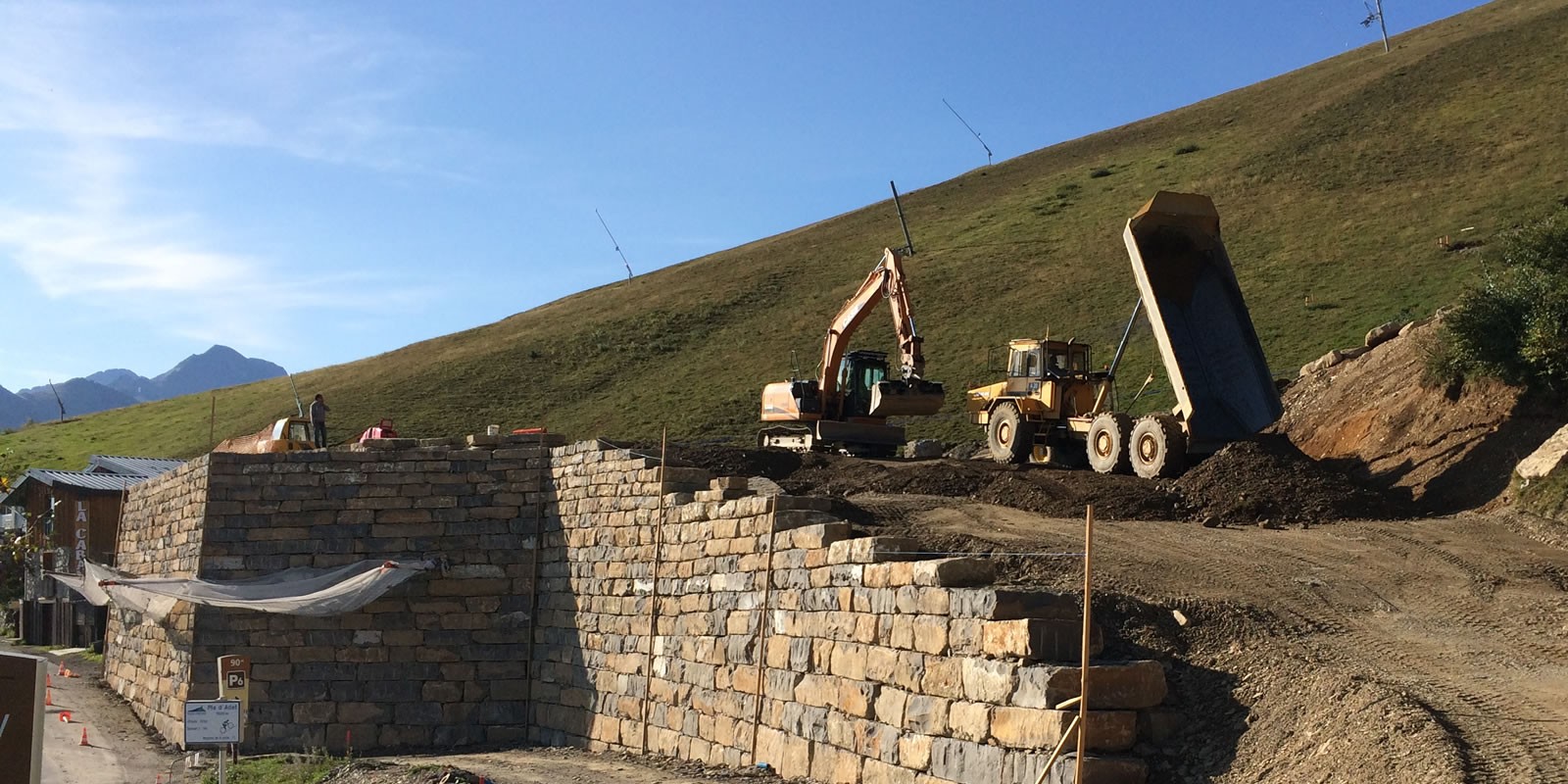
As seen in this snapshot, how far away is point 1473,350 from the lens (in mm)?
17188

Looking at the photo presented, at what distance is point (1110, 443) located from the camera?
19922 mm

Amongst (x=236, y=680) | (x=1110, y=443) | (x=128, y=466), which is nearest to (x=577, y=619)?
(x=236, y=680)

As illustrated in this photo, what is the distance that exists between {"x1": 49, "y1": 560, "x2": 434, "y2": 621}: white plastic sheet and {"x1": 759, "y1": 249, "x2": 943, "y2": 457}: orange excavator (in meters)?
10.3

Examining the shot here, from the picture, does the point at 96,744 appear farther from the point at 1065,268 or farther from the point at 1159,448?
the point at 1065,268

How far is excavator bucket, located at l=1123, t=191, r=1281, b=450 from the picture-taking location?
739 inches

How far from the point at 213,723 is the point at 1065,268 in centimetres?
3992

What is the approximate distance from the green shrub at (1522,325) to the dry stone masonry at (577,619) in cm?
940

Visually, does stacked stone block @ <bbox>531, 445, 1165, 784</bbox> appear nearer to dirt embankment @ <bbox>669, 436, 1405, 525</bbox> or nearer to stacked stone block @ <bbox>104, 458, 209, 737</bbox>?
dirt embankment @ <bbox>669, 436, 1405, 525</bbox>

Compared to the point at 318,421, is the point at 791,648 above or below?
below

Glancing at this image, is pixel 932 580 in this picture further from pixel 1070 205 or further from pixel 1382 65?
pixel 1382 65

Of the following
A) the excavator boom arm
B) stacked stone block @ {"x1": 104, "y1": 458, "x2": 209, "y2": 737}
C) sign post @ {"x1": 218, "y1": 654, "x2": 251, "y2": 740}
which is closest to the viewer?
sign post @ {"x1": 218, "y1": 654, "x2": 251, "y2": 740}

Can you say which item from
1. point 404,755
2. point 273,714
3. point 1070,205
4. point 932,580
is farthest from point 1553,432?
point 1070,205

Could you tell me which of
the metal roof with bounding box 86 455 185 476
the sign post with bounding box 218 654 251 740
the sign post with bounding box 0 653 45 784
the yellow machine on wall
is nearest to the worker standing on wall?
the yellow machine on wall

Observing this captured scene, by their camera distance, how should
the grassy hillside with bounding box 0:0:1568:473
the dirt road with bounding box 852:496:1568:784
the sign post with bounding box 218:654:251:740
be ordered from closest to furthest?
the dirt road with bounding box 852:496:1568:784, the sign post with bounding box 218:654:251:740, the grassy hillside with bounding box 0:0:1568:473
